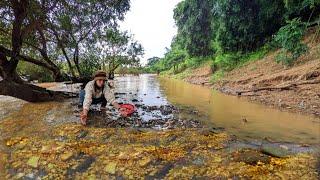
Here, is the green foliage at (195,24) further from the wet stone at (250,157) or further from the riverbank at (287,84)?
the wet stone at (250,157)

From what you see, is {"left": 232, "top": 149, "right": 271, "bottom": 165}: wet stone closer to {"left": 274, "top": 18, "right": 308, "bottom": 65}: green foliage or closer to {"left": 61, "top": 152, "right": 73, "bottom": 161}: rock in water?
{"left": 61, "top": 152, "right": 73, "bottom": 161}: rock in water

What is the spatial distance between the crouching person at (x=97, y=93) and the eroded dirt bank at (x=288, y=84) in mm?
7086

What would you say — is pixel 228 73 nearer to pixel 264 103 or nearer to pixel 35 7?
pixel 264 103

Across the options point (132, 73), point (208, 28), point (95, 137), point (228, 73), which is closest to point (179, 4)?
point (208, 28)

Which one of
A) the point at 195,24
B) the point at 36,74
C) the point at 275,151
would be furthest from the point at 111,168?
the point at 195,24

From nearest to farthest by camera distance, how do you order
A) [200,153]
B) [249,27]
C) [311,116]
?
[200,153], [311,116], [249,27]

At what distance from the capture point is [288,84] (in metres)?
14.5

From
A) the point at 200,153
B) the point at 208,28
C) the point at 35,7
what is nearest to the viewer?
the point at 200,153

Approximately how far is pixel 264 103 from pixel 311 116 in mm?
3234

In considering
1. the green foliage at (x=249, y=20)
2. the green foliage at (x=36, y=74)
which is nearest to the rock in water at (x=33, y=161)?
the green foliage at (x=249, y=20)

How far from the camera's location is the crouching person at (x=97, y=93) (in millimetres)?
8734

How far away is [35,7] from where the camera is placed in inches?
478

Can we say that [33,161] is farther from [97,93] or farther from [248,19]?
[248,19]

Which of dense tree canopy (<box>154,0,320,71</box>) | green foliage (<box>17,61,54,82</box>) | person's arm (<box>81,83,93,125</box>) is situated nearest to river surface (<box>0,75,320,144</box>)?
person's arm (<box>81,83,93,125</box>)
